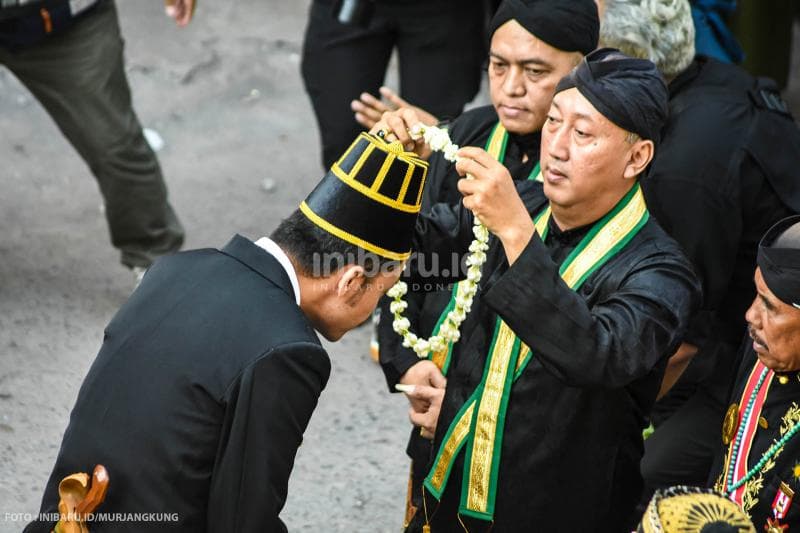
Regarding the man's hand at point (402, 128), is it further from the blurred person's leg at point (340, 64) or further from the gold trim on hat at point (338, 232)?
the blurred person's leg at point (340, 64)

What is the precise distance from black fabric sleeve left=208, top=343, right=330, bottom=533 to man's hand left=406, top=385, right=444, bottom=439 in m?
0.74

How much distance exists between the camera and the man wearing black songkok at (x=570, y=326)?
283cm

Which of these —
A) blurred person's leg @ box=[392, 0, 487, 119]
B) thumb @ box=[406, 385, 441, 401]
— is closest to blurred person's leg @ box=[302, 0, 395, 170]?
blurred person's leg @ box=[392, 0, 487, 119]

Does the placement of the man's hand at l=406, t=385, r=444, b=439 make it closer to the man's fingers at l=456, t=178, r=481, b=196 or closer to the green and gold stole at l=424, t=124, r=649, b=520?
the green and gold stole at l=424, t=124, r=649, b=520

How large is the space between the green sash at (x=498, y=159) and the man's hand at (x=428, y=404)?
0.10 meters

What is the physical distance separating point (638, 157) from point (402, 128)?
0.70 metres

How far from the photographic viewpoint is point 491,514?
3.23 metres

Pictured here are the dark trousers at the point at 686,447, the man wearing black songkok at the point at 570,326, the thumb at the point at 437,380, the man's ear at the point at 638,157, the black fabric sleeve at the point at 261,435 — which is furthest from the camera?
the dark trousers at the point at 686,447

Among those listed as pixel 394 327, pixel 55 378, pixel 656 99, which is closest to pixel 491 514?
pixel 394 327

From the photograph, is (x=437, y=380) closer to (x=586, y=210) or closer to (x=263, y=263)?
(x=586, y=210)

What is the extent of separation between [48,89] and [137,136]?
0.43 m

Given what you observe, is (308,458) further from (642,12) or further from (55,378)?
(642,12)

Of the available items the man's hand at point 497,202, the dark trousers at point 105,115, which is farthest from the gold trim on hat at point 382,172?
the dark trousers at point 105,115

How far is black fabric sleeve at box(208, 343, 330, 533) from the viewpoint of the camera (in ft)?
8.91
